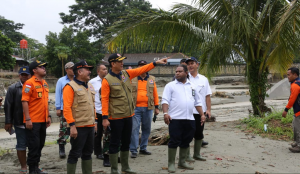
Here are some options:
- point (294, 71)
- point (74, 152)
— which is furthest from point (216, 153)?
point (74, 152)

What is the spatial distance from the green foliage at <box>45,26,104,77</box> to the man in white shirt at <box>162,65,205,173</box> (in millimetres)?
28555

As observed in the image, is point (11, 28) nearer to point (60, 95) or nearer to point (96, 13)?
point (96, 13)

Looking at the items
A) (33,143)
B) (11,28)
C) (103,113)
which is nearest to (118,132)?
(103,113)

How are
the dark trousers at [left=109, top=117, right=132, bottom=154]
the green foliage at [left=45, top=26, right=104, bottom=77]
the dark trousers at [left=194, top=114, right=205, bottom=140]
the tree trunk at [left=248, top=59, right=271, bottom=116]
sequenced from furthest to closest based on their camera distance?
1. the green foliage at [left=45, top=26, right=104, bottom=77]
2. the tree trunk at [left=248, top=59, right=271, bottom=116]
3. the dark trousers at [left=194, top=114, right=205, bottom=140]
4. the dark trousers at [left=109, top=117, right=132, bottom=154]

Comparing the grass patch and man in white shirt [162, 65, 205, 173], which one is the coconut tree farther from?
man in white shirt [162, 65, 205, 173]

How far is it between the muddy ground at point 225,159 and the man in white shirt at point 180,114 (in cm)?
32

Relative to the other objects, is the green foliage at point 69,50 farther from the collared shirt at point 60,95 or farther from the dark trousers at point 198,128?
the dark trousers at point 198,128

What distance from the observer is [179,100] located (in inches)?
202

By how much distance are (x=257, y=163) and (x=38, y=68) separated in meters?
4.15

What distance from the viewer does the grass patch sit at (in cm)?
793

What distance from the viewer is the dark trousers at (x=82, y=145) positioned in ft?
14.7

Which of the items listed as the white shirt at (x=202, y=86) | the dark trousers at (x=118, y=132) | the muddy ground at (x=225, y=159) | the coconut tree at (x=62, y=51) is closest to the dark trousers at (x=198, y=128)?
the white shirt at (x=202, y=86)

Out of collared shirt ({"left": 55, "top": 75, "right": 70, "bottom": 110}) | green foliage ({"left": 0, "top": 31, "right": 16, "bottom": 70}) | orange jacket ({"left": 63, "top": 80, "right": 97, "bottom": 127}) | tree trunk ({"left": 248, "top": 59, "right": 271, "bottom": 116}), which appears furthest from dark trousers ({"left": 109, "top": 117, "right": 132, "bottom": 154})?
green foliage ({"left": 0, "top": 31, "right": 16, "bottom": 70})

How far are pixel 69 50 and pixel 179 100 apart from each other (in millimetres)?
29424
